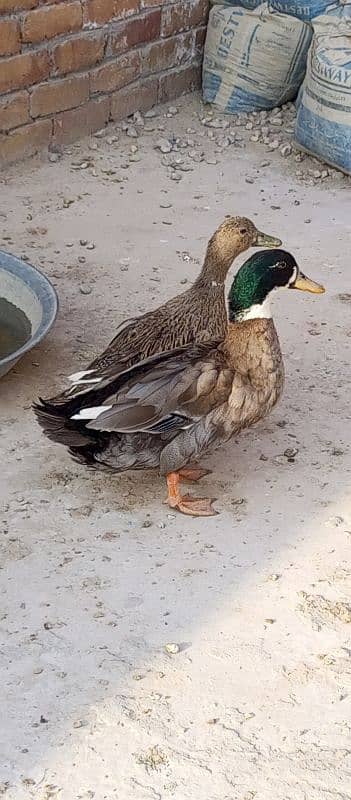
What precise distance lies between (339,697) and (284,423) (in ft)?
4.28

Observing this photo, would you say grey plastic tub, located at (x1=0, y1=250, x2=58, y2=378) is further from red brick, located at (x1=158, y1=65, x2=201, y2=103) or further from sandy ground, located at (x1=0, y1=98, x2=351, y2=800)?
red brick, located at (x1=158, y1=65, x2=201, y2=103)

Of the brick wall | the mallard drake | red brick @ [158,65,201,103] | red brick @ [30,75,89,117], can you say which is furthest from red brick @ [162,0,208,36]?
the mallard drake

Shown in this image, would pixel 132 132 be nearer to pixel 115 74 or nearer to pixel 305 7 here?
pixel 115 74

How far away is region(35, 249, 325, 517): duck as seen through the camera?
3355mm

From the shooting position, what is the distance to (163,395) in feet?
11.0

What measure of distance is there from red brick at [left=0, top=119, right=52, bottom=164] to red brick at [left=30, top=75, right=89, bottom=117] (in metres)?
0.07

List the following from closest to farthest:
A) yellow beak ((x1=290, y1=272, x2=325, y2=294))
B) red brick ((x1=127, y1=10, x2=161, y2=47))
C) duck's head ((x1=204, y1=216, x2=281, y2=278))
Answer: yellow beak ((x1=290, y1=272, x2=325, y2=294)), duck's head ((x1=204, y1=216, x2=281, y2=278)), red brick ((x1=127, y1=10, x2=161, y2=47))

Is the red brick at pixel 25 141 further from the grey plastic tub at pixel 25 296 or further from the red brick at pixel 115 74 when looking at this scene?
the grey plastic tub at pixel 25 296

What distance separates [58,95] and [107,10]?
537 millimetres

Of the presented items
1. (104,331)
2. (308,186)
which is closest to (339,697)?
(104,331)

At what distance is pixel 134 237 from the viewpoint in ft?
17.4

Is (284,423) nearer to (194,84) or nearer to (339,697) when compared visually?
(339,697)

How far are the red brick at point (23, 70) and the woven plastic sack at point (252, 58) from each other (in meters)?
1.22

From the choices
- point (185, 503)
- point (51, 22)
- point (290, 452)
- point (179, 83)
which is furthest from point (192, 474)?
point (179, 83)
